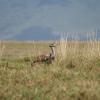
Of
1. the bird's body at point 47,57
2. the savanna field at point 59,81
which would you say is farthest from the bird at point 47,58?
the savanna field at point 59,81

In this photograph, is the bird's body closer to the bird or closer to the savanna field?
the bird

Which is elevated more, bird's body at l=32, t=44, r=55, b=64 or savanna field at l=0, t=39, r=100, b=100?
bird's body at l=32, t=44, r=55, b=64

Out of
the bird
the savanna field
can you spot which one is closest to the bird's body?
the bird

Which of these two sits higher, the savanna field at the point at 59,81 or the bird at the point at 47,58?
the bird at the point at 47,58

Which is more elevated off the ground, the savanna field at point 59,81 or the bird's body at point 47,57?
the bird's body at point 47,57

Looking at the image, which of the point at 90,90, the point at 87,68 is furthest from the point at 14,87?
the point at 87,68

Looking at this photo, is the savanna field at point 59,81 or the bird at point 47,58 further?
the bird at point 47,58

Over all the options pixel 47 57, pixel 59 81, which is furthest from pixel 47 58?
pixel 59 81

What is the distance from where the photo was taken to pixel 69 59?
1501 centimetres

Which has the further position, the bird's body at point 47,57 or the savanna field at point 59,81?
the bird's body at point 47,57

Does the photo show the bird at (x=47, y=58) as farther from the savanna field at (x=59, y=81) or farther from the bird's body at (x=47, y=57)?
the savanna field at (x=59, y=81)

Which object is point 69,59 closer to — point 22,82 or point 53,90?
point 22,82

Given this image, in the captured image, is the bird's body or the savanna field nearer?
the savanna field

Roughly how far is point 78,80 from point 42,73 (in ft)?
4.67
